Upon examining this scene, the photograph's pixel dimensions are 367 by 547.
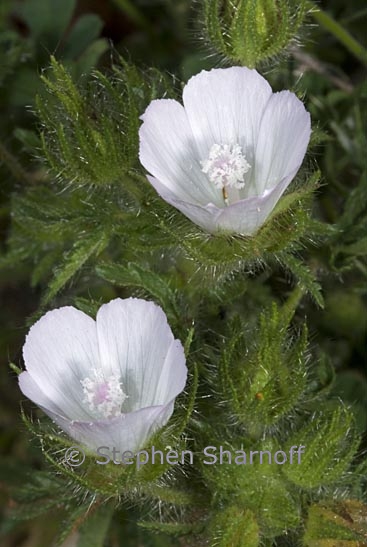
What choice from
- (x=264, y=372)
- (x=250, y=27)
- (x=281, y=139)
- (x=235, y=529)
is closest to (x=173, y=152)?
(x=281, y=139)

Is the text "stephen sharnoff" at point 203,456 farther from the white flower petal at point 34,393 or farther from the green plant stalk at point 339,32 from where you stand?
the green plant stalk at point 339,32

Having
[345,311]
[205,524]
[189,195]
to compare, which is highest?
[189,195]

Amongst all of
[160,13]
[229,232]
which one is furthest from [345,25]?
[229,232]

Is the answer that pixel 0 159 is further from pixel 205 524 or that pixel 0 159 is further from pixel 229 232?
pixel 205 524

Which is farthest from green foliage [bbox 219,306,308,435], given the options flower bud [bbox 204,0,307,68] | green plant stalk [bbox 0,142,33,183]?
green plant stalk [bbox 0,142,33,183]

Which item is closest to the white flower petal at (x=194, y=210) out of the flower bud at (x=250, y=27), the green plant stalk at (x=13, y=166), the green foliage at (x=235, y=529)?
the flower bud at (x=250, y=27)

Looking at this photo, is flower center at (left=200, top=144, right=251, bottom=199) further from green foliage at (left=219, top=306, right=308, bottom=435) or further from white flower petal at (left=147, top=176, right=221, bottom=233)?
green foliage at (left=219, top=306, right=308, bottom=435)

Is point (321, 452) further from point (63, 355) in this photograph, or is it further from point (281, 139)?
point (281, 139)
